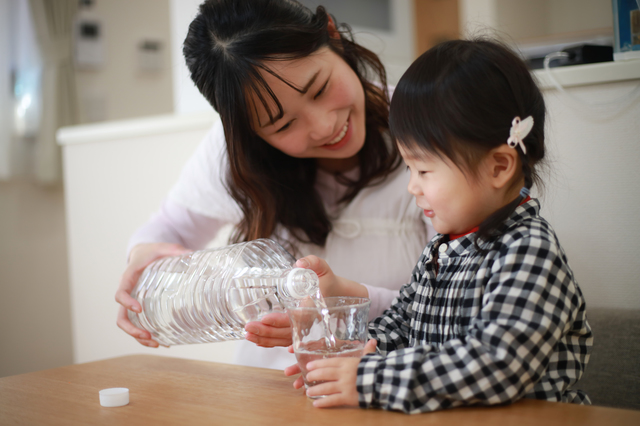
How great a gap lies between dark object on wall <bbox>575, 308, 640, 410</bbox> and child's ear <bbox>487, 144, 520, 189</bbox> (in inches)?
16.7

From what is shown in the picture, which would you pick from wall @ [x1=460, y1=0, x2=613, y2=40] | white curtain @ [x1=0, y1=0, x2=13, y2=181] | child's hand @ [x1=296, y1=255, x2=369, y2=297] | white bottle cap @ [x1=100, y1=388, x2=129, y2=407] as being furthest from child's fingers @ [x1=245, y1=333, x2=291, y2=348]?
wall @ [x1=460, y1=0, x2=613, y2=40]

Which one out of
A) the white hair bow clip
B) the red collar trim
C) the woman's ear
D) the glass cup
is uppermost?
the woman's ear

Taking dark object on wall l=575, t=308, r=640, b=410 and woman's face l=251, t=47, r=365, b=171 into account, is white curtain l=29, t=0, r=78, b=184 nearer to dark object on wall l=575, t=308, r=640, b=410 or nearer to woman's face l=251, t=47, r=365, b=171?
woman's face l=251, t=47, r=365, b=171

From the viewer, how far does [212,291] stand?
3.55 feet

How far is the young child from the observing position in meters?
0.62

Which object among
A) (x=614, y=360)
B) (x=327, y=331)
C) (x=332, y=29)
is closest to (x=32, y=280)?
(x=332, y=29)

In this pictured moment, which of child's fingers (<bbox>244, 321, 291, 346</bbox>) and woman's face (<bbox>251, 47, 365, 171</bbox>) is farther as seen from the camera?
woman's face (<bbox>251, 47, 365, 171</bbox>)

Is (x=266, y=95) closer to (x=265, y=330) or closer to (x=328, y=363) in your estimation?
(x=265, y=330)

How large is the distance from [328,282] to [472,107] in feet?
Answer: 1.22

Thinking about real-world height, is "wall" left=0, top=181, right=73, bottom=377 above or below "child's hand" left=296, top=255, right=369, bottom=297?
below

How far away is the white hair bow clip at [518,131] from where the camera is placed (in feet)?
2.38

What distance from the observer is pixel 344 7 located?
3.00 meters

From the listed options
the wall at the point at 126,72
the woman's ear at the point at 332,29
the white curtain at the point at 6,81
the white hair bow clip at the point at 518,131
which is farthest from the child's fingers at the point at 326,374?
the wall at the point at 126,72

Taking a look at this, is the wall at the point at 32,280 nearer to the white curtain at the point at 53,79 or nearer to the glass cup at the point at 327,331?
the white curtain at the point at 53,79
